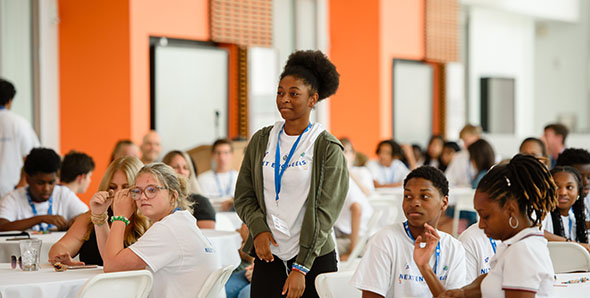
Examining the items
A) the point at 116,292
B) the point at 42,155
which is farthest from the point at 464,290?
the point at 42,155

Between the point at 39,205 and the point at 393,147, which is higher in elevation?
the point at 393,147

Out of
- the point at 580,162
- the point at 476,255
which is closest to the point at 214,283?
the point at 476,255

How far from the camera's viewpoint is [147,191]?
340 cm

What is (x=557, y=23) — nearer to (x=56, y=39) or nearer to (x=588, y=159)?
(x=56, y=39)

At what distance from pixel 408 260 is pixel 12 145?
4.93m

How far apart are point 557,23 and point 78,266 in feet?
53.3

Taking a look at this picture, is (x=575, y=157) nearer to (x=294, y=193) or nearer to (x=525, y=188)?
(x=294, y=193)

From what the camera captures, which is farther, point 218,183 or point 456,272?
point 218,183

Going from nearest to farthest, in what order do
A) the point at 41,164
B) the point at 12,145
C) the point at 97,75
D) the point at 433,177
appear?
the point at 433,177, the point at 41,164, the point at 12,145, the point at 97,75

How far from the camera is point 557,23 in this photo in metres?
17.8

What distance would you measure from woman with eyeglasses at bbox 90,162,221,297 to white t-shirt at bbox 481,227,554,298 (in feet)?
4.63

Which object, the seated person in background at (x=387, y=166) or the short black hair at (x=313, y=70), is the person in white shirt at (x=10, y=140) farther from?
the seated person in background at (x=387, y=166)

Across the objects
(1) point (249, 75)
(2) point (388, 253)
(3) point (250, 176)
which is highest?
(1) point (249, 75)

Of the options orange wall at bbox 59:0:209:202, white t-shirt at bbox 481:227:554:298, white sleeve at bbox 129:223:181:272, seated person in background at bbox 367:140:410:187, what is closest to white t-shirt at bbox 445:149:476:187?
seated person in background at bbox 367:140:410:187
